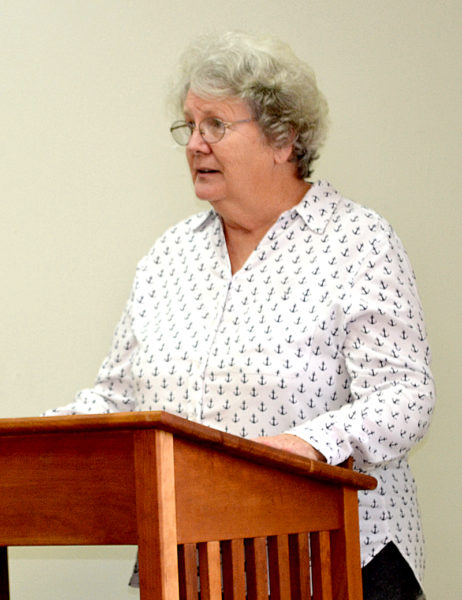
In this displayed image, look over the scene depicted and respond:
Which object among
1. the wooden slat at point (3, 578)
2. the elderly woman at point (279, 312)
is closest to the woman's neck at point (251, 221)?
the elderly woman at point (279, 312)

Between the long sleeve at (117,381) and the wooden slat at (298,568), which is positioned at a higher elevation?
the long sleeve at (117,381)

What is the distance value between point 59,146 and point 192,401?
45.7 inches

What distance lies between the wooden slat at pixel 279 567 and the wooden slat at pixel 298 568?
0.03 metres

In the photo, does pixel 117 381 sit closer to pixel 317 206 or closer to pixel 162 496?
pixel 317 206

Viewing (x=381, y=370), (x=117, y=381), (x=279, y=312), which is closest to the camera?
(x=381, y=370)

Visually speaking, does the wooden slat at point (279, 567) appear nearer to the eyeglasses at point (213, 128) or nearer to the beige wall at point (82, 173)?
the eyeglasses at point (213, 128)

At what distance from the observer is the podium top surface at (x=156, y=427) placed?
114 cm

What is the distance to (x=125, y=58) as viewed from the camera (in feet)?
9.25

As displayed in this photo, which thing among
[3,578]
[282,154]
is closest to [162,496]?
[3,578]

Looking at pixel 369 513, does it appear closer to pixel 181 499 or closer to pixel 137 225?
pixel 181 499

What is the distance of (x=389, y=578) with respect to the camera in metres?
1.86

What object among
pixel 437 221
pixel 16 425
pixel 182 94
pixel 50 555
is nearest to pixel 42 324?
pixel 50 555

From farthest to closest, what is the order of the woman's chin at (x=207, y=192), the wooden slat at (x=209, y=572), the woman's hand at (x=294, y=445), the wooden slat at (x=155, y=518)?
the woman's chin at (x=207, y=192) → the woman's hand at (x=294, y=445) → the wooden slat at (x=209, y=572) → the wooden slat at (x=155, y=518)

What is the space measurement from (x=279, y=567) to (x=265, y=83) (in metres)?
1.11
